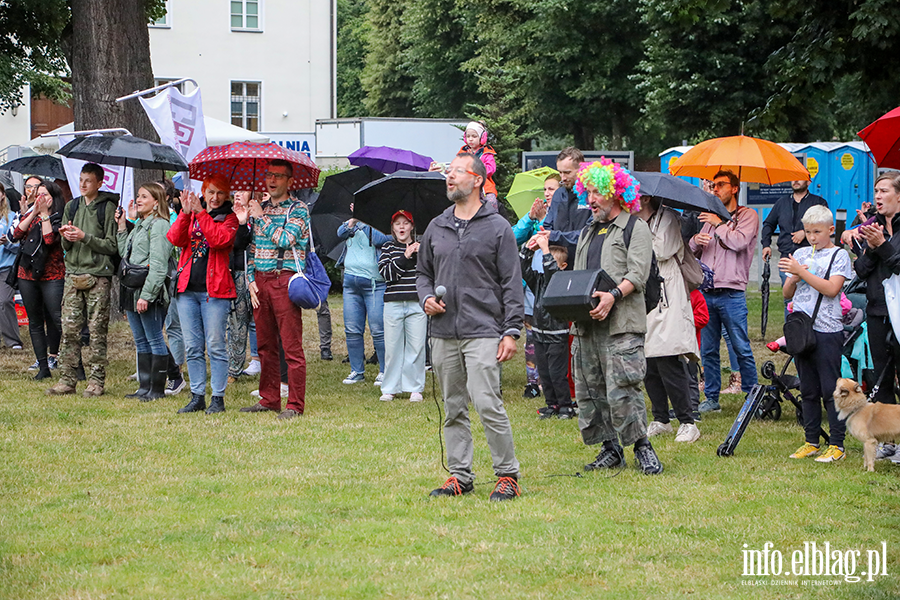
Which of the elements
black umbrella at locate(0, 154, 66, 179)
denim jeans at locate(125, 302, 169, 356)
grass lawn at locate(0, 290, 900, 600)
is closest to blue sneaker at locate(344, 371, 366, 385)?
denim jeans at locate(125, 302, 169, 356)

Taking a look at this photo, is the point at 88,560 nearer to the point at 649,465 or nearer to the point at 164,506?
the point at 164,506

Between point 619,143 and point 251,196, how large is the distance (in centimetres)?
3016

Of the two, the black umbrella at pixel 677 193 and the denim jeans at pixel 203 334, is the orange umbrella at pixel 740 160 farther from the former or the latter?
the denim jeans at pixel 203 334

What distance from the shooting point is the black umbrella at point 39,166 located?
541 inches

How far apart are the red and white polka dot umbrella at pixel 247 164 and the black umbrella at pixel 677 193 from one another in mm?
3093

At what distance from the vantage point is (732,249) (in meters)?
10.2

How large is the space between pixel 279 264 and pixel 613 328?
3490 mm

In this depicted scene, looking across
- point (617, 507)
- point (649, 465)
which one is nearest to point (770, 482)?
point (649, 465)

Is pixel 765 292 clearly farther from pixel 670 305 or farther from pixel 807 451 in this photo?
pixel 807 451

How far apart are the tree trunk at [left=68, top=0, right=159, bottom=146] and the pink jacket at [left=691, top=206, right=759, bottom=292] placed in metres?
9.07

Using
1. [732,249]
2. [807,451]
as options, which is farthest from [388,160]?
[807,451]

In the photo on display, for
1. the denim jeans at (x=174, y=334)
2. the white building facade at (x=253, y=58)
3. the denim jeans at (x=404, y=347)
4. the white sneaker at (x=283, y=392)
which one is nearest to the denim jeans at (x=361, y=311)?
the denim jeans at (x=404, y=347)

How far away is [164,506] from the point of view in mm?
6492

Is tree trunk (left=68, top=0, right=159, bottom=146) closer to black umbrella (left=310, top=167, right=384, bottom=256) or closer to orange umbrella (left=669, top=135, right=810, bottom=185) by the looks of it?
black umbrella (left=310, top=167, right=384, bottom=256)
